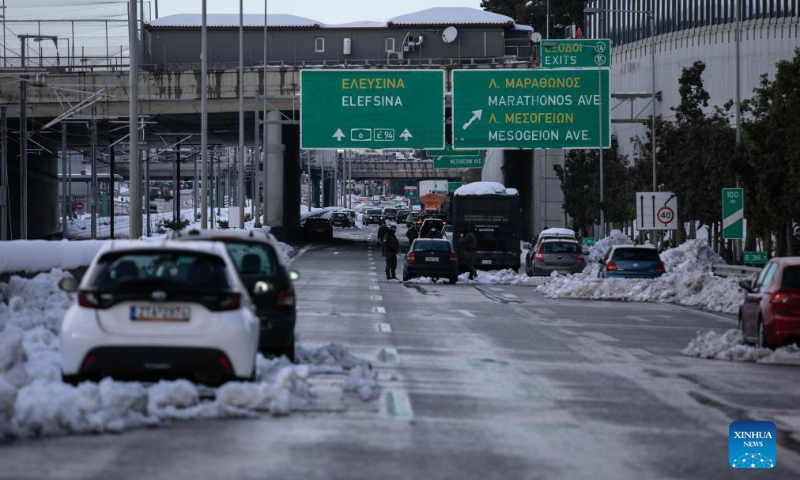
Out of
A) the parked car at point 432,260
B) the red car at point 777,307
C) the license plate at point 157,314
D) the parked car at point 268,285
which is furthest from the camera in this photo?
the parked car at point 432,260

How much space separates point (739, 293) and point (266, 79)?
133 feet

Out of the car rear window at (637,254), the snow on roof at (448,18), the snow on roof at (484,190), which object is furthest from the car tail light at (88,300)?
the snow on roof at (448,18)

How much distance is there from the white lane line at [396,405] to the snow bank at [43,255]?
1471cm

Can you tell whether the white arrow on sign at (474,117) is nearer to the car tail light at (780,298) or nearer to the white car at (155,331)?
the car tail light at (780,298)

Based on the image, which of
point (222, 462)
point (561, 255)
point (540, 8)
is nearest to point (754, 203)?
point (561, 255)

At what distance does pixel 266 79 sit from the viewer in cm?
6950

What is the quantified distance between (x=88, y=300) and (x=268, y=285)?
4069mm

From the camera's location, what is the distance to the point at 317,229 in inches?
3541

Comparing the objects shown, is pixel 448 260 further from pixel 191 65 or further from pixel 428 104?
pixel 191 65

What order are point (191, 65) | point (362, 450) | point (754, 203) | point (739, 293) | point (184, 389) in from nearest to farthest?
point (362, 450)
point (184, 389)
point (739, 293)
point (754, 203)
point (191, 65)

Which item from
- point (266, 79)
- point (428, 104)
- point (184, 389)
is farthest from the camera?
point (266, 79)

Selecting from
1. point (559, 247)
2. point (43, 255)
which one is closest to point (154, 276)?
point (43, 255)

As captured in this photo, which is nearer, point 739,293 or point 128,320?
point 128,320

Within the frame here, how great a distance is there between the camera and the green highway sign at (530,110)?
173ft
